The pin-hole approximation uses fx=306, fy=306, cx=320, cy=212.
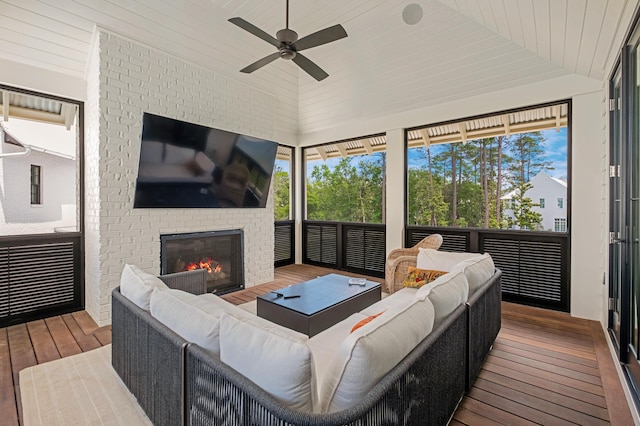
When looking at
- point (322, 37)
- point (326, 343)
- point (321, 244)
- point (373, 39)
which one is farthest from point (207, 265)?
point (373, 39)

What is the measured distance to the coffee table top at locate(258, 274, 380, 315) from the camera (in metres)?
2.69

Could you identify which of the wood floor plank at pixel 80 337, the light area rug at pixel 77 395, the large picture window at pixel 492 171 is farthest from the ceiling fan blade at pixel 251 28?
the wood floor plank at pixel 80 337

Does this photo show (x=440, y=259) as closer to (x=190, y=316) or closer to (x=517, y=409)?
(x=517, y=409)

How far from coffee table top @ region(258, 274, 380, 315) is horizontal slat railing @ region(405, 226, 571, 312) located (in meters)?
1.92

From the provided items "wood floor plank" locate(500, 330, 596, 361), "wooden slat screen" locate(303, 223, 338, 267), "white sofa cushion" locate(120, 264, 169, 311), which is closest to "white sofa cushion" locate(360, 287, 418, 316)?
"wood floor plank" locate(500, 330, 596, 361)

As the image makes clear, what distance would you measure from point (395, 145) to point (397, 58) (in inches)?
51.8

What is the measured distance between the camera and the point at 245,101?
456cm

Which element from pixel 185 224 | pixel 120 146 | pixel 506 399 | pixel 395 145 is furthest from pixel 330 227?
pixel 506 399

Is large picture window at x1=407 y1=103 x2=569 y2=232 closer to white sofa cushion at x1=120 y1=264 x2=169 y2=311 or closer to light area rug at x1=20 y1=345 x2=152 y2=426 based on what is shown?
white sofa cushion at x1=120 y1=264 x2=169 y2=311

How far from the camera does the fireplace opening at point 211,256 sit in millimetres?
3873

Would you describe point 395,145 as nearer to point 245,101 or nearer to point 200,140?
point 245,101

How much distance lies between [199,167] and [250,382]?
3294 millimetres

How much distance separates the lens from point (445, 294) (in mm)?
1845

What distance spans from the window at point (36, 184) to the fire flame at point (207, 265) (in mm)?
1805
